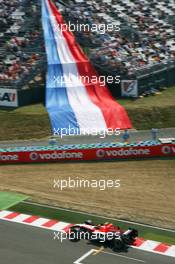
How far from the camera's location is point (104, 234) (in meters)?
22.4

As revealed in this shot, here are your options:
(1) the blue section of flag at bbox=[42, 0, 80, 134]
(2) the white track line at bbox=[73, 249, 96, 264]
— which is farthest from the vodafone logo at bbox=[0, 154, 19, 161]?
(2) the white track line at bbox=[73, 249, 96, 264]

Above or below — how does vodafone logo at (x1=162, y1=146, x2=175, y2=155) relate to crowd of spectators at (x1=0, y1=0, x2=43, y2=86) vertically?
below

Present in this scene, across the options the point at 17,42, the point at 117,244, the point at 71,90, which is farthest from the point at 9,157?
the point at 17,42

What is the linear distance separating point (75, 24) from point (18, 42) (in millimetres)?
6614

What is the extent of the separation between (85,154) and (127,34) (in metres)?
22.9

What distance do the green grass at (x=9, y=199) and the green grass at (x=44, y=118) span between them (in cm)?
1094

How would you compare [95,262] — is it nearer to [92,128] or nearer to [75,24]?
[92,128]

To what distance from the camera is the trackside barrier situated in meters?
34.7

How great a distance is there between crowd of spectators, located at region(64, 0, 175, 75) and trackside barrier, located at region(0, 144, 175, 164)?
13.5 metres

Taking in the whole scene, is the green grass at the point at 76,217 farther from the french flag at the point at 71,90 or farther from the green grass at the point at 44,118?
the french flag at the point at 71,90

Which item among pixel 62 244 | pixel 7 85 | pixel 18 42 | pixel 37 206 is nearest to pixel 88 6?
pixel 18 42

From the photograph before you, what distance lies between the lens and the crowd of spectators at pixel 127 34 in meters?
49.2

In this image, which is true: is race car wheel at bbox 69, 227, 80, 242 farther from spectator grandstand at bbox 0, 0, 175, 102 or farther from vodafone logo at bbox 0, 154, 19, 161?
spectator grandstand at bbox 0, 0, 175, 102

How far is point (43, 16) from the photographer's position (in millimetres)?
49719
